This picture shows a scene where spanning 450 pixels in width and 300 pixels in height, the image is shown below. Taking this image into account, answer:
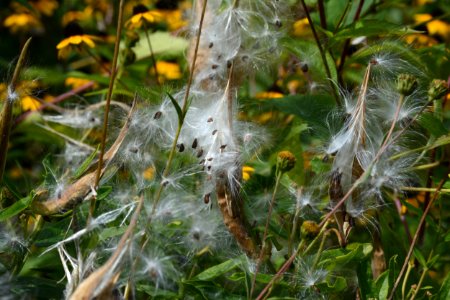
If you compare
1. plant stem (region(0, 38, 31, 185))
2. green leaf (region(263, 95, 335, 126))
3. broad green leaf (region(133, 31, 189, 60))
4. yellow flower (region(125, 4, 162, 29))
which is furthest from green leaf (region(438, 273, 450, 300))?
yellow flower (region(125, 4, 162, 29))

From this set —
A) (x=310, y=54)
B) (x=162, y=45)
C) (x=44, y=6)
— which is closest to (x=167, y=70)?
(x=162, y=45)

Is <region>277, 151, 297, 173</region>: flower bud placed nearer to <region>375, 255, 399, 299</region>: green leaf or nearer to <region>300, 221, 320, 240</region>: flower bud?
<region>300, 221, 320, 240</region>: flower bud

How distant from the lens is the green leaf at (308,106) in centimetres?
167

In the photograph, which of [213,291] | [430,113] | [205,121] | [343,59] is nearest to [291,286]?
[213,291]

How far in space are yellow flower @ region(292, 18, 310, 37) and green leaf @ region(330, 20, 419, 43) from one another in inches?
19.0

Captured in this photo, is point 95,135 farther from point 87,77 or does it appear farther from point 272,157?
point 272,157

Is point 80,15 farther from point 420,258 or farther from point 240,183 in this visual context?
point 420,258

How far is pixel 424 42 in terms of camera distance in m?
2.51

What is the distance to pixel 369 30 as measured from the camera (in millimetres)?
1653

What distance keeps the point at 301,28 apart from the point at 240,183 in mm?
919

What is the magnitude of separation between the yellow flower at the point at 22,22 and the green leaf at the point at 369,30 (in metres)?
2.10

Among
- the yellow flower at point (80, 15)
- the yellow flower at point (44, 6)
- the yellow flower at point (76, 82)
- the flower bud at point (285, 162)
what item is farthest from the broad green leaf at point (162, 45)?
the yellow flower at point (44, 6)

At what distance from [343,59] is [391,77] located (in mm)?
180

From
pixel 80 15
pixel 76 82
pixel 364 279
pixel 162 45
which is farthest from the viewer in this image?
pixel 80 15
